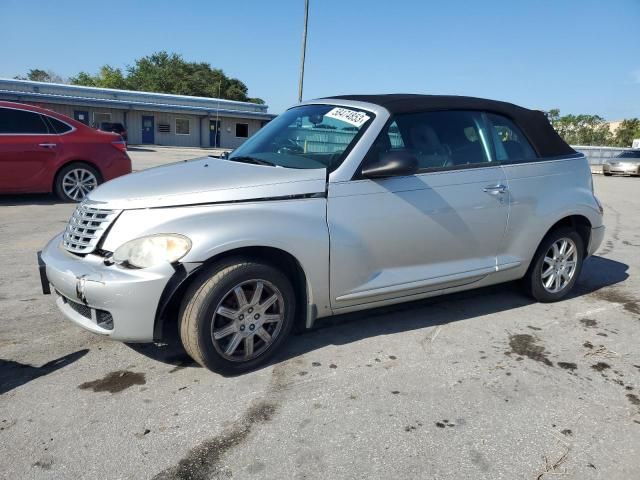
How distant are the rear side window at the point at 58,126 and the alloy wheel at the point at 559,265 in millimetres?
7682

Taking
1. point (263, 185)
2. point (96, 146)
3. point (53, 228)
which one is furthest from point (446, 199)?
point (96, 146)

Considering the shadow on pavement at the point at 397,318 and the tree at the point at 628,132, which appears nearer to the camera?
the shadow on pavement at the point at 397,318

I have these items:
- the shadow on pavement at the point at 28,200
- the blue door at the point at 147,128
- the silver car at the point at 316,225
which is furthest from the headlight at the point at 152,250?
the blue door at the point at 147,128

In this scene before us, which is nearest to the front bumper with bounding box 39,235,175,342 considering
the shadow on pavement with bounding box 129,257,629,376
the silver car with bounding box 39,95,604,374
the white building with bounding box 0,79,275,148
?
the silver car with bounding box 39,95,604,374

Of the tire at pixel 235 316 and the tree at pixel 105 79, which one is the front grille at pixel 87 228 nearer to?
the tire at pixel 235 316

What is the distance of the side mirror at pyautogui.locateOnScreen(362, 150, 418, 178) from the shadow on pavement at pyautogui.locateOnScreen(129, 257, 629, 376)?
122 cm

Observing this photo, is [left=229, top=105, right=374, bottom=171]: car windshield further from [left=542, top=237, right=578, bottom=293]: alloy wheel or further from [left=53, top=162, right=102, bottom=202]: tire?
[left=53, top=162, right=102, bottom=202]: tire

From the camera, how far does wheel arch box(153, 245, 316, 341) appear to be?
286 cm

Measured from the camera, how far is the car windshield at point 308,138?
353cm

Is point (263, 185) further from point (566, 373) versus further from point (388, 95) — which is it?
point (566, 373)

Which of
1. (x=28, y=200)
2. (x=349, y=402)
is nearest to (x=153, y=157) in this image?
(x=28, y=200)

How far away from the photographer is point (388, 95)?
13.7ft

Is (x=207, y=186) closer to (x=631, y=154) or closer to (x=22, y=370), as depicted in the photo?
(x=22, y=370)

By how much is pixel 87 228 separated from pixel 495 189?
2.91 metres
